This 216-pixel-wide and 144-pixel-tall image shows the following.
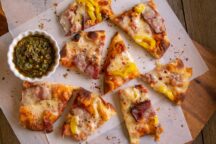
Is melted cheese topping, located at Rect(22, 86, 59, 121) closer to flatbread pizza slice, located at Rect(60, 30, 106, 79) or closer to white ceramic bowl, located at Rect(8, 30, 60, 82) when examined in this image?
white ceramic bowl, located at Rect(8, 30, 60, 82)

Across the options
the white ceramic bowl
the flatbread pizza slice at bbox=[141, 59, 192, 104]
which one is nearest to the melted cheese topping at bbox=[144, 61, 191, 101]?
the flatbread pizza slice at bbox=[141, 59, 192, 104]

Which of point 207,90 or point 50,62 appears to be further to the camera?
point 207,90

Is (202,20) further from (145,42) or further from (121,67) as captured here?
(121,67)

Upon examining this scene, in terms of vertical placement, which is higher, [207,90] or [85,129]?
[85,129]

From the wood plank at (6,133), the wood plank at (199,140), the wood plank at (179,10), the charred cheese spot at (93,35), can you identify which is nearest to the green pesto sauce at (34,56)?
the charred cheese spot at (93,35)

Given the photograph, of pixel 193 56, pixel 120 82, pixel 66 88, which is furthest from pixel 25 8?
pixel 193 56

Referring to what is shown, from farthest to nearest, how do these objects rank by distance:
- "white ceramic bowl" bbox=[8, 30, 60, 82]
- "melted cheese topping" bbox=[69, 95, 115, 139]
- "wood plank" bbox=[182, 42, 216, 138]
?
"wood plank" bbox=[182, 42, 216, 138]
"melted cheese topping" bbox=[69, 95, 115, 139]
"white ceramic bowl" bbox=[8, 30, 60, 82]

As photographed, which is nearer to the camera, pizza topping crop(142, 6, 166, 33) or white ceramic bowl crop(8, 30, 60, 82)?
white ceramic bowl crop(8, 30, 60, 82)

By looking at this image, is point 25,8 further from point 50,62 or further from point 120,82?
point 120,82
